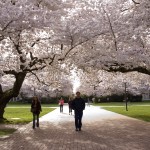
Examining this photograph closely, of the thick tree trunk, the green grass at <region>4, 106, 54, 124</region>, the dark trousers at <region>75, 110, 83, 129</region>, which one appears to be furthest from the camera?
the thick tree trunk

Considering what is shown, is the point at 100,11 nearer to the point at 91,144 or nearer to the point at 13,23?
the point at 13,23

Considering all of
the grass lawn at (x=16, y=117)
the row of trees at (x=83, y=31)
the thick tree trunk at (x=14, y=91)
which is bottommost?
the grass lawn at (x=16, y=117)

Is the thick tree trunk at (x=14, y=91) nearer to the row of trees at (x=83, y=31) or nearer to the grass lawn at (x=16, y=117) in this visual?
the grass lawn at (x=16, y=117)

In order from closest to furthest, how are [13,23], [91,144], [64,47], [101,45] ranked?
[91,144], [13,23], [101,45], [64,47]

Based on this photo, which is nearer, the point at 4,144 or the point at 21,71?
the point at 4,144

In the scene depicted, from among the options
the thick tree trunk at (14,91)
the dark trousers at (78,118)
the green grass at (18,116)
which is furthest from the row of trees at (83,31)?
the green grass at (18,116)

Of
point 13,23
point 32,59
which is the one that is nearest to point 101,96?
point 32,59

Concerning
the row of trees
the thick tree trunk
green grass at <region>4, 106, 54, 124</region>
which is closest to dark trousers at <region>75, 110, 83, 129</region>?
the row of trees

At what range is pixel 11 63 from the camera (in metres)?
24.9

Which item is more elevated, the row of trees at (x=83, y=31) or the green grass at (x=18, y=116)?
the row of trees at (x=83, y=31)

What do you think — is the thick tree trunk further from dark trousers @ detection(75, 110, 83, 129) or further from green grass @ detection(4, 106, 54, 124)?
dark trousers @ detection(75, 110, 83, 129)

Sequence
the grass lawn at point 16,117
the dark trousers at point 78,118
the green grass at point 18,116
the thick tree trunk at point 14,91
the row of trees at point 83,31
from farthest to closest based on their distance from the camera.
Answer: the thick tree trunk at point 14,91 < the green grass at point 18,116 < the dark trousers at point 78,118 < the grass lawn at point 16,117 < the row of trees at point 83,31

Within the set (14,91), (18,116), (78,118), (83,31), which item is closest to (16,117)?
(18,116)

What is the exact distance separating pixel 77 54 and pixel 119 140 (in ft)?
31.0
